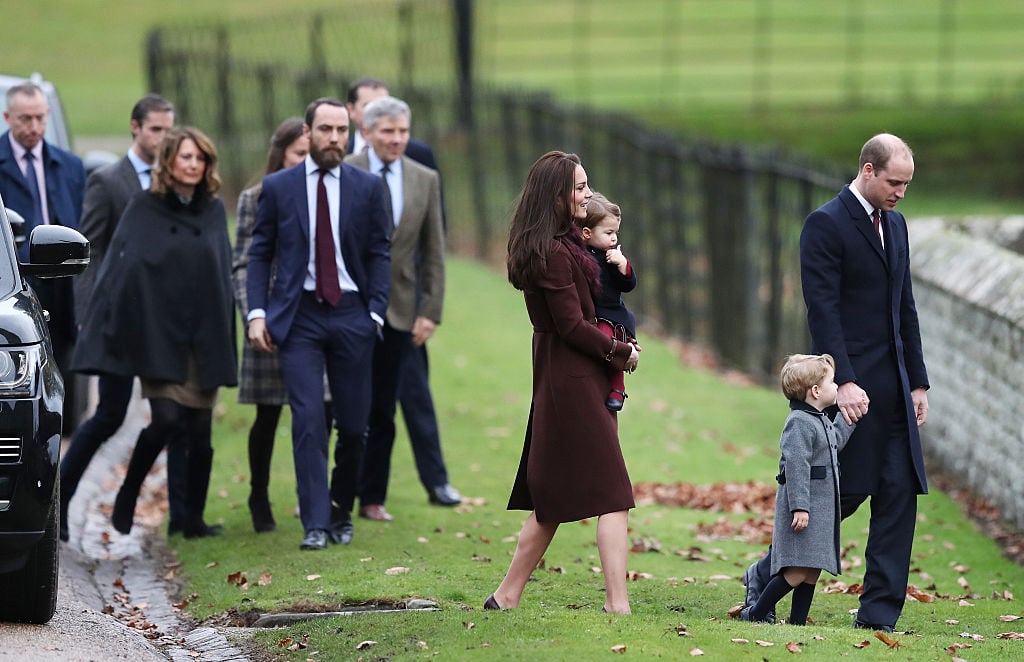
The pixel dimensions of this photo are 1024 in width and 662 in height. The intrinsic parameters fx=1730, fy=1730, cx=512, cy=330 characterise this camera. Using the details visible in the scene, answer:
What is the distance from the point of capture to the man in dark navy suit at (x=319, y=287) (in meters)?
8.62

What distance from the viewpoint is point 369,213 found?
8836mm

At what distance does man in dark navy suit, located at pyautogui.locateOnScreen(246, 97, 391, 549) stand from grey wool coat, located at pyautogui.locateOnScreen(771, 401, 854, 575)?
2.56m

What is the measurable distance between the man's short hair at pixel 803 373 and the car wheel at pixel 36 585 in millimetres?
2996

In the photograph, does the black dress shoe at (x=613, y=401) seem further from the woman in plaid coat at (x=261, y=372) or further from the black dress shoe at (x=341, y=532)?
the woman in plaid coat at (x=261, y=372)

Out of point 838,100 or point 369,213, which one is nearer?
point 369,213

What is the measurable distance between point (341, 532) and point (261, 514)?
612 millimetres

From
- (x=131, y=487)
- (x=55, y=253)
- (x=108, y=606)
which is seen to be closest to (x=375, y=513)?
(x=131, y=487)

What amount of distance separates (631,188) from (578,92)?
2143 cm

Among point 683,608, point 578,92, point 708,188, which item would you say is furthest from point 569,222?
point 578,92

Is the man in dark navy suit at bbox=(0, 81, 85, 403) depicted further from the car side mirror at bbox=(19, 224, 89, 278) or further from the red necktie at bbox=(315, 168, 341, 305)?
the car side mirror at bbox=(19, 224, 89, 278)

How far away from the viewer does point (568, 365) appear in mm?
6953

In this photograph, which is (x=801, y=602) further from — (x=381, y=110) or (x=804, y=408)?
(x=381, y=110)

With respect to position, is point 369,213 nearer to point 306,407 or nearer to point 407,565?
point 306,407

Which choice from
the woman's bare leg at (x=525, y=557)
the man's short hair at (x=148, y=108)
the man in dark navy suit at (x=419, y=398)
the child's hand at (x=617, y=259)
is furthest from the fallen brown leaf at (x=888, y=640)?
the man's short hair at (x=148, y=108)
